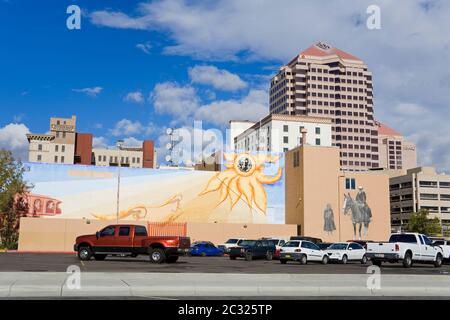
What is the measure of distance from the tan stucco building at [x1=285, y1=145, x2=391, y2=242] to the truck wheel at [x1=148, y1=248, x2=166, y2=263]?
124 ft

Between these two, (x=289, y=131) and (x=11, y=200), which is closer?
(x=11, y=200)

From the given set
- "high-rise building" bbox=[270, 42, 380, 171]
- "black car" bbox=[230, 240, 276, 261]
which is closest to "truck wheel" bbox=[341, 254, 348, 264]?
"black car" bbox=[230, 240, 276, 261]

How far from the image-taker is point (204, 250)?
50.0 meters

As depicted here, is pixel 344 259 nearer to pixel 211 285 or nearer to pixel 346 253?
pixel 346 253

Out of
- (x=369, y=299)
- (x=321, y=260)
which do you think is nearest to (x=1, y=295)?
(x=369, y=299)

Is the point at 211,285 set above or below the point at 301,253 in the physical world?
below

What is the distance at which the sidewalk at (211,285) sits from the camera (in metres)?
14.8

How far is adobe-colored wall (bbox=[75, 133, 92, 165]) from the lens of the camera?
126 metres

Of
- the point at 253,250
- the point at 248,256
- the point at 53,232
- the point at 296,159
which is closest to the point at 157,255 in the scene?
the point at 248,256

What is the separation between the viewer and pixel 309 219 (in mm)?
66188

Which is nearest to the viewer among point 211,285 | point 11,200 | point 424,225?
point 211,285

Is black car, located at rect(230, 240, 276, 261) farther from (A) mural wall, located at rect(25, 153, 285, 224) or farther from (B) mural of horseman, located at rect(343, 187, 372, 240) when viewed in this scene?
(B) mural of horseman, located at rect(343, 187, 372, 240)

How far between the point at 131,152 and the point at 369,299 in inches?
6193

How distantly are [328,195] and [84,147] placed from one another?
3026 inches
